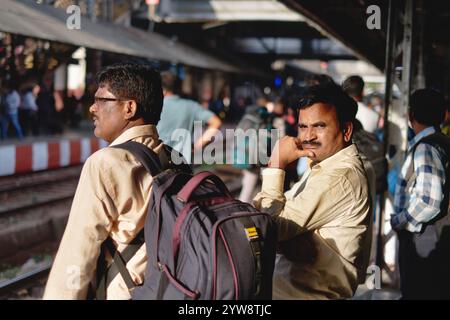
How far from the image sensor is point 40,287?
5.87 meters

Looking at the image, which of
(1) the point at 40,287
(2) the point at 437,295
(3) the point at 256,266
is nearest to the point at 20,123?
(1) the point at 40,287

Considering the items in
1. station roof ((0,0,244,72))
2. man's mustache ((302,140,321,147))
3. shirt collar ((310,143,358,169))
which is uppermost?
station roof ((0,0,244,72))

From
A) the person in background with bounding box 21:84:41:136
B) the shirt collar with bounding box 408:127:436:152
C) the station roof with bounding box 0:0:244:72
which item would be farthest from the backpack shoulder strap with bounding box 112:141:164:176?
the person in background with bounding box 21:84:41:136

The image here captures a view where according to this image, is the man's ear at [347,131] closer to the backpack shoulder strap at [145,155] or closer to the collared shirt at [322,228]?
the collared shirt at [322,228]

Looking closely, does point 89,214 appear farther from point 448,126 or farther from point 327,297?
point 448,126

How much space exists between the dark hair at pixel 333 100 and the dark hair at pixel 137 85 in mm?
641

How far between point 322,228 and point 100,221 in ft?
2.85

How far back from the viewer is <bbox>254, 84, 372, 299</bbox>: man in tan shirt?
2293mm

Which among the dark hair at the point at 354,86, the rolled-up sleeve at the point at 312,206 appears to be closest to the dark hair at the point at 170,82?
the dark hair at the point at 354,86

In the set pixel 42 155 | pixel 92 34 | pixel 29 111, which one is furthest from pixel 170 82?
pixel 29 111

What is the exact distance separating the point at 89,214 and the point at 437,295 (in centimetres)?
272

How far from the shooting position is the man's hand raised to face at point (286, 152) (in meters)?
2.43

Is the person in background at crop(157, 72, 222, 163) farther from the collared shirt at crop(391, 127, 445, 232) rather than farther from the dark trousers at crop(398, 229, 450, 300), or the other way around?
the collared shirt at crop(391, 127, 445, 232)

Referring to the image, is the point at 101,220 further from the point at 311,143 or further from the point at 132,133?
the point at 311,143
